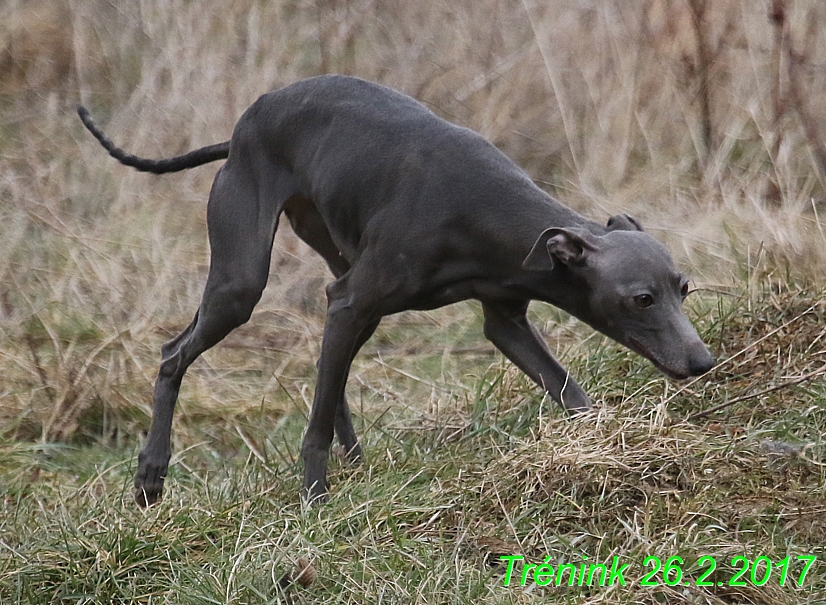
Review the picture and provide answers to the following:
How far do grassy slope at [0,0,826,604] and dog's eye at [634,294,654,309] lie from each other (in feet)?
1.72

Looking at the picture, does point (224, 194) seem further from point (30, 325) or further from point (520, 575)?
point (30, 325)

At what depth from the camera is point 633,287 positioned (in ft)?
11.9

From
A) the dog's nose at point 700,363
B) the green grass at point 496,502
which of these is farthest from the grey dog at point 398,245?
the green grass at point 496,502

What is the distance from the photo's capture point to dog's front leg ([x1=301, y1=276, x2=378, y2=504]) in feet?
13.4

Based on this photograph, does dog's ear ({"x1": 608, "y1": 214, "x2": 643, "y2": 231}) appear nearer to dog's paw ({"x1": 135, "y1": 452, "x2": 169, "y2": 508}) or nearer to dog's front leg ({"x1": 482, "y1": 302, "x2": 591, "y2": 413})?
dog's front leg ({"x1": 482, "y1": 302, "x2": 591, "y2": 413})

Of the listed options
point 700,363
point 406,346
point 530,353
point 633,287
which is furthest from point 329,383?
point 406,346

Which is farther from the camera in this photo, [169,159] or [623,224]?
[169,159]

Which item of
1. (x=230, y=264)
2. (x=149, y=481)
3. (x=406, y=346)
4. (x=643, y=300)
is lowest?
(x=406, y=346)

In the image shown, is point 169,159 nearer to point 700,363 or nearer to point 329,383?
point 329,383

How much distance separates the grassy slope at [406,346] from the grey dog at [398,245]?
28 centimetres

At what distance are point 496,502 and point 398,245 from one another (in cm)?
87

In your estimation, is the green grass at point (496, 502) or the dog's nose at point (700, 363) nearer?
the green grass at point (496, 502)

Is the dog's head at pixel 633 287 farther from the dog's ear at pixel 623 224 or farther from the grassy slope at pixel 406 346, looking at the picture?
the grassy slope at pixel 406 346

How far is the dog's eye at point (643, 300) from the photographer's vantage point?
3.63 metres
